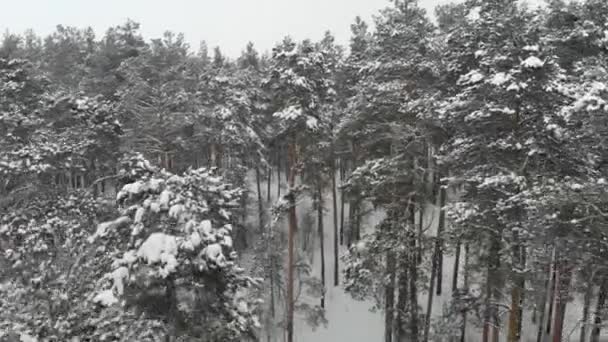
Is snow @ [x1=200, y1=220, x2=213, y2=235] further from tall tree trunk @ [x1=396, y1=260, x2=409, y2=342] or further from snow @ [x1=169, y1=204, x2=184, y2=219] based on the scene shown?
tall tree trunk @ [x1=396, y1=260, x2=409, y2=342]

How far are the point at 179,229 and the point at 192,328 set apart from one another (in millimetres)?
1840

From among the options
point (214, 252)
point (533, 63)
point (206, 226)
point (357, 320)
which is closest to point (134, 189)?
point (206, 226)

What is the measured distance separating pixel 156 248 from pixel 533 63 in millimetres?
9324

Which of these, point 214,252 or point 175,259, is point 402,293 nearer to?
point 214,252

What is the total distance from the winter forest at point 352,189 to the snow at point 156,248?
27 mm

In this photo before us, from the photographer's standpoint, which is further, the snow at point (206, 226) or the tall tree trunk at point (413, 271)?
the tall tree trunk at point (413, 271)

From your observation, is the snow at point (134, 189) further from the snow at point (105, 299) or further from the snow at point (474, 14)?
the snow at point (474, 14)

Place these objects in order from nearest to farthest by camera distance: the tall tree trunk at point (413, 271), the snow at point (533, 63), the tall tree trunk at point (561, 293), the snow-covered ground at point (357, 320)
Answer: the snow at point (533, 63) → the tall tree trunk at point (561, 293) → the tall tree trunk at point (413, 271) → the snow-covered ground at point (357, 320)

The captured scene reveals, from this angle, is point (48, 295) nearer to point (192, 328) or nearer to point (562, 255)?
point (192, 328)

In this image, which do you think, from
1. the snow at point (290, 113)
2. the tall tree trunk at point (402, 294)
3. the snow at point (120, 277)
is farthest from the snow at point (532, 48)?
the snow at point (120, 277)

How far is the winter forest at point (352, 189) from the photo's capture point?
27.2 feet

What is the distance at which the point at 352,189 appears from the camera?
16.8 meters

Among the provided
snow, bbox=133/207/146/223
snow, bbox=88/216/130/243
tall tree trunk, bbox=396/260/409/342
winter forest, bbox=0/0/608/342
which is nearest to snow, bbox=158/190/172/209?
winter forest, bbox=0/0/608/342

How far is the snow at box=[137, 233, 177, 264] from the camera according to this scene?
7.28m
